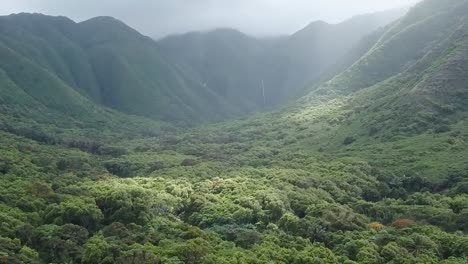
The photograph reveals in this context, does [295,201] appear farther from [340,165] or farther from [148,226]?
[340,165]

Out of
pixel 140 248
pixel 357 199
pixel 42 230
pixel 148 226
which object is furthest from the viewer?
pixel 357 199

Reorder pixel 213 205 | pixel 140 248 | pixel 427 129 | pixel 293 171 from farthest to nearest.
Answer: pixel 427 129, pixel 293 171, pixel 213 205, pixel 140 248

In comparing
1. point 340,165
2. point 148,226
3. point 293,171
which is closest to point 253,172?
point 293,171

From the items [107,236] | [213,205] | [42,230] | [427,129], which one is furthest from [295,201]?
[427,129]

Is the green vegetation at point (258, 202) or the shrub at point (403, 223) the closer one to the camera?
the green vegetation at point (258, 202)

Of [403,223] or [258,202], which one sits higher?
[258,202]

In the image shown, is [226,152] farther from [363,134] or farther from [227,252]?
[227,252]

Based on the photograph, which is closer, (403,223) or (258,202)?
(403,223)

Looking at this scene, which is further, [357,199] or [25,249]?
[357,199]

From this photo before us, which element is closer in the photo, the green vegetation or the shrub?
the green vegetation

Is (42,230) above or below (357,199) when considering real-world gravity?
above
